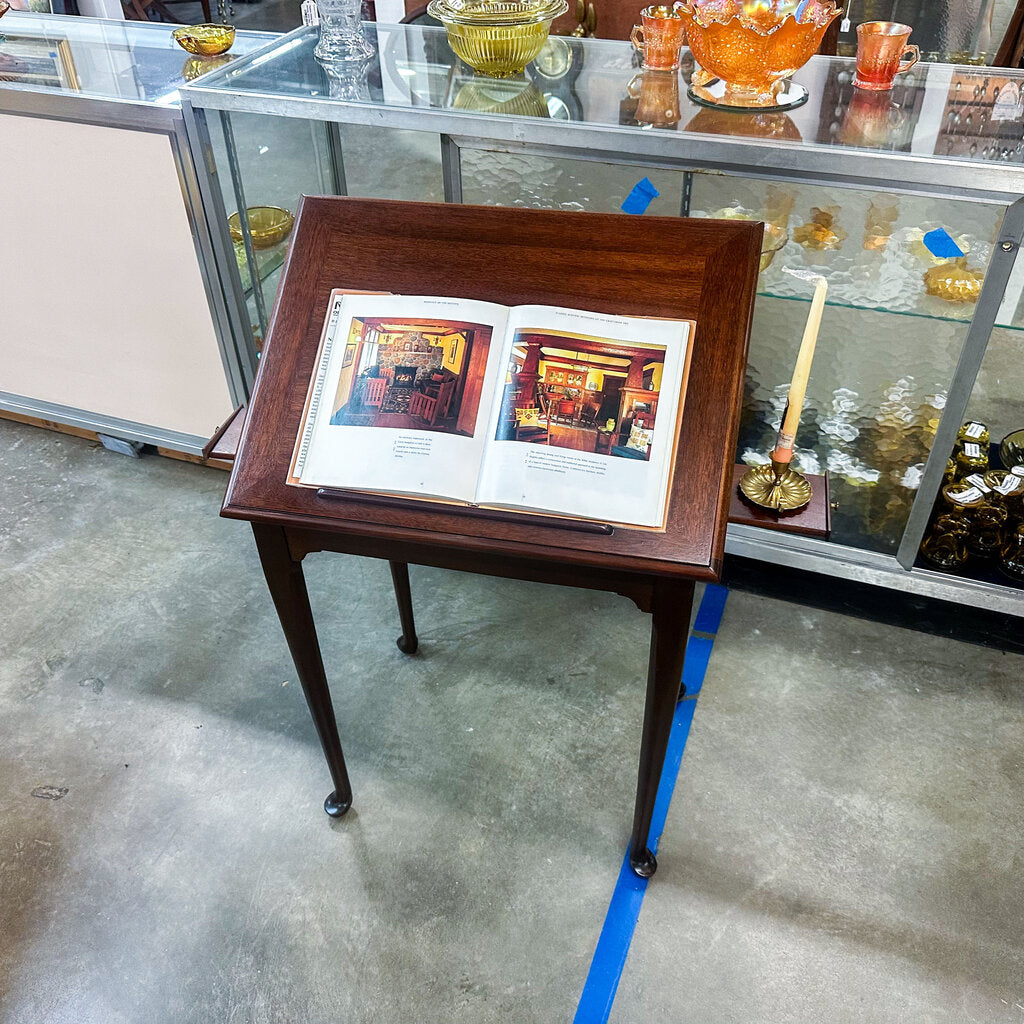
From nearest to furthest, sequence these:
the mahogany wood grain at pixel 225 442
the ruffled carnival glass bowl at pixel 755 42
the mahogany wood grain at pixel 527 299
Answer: the mahogany wood grain at pixel 527 299 → the mahogany wood grain at pixel 225 442 → the ruffled carnival glass bowl at pixel 755 42

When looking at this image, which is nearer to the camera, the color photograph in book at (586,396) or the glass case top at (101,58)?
the color photograph in book at (586,396)

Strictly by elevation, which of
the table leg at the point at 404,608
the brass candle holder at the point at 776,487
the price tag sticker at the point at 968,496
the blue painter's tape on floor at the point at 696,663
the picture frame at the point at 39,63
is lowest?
the blue painter's tape on floor at the point at 696,663

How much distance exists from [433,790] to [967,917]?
101 cm

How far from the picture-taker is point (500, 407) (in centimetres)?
119

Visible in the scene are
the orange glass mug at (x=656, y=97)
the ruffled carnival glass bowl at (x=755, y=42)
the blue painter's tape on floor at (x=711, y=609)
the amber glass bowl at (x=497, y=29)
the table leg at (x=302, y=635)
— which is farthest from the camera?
the blue painter's tape on floor at (x=711, y=609)

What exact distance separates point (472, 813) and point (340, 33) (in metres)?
1.71

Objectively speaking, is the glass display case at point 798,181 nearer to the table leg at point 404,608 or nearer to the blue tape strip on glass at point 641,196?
the blue tape strip on glass at point 641,196

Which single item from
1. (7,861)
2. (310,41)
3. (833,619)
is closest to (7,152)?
(310,41)

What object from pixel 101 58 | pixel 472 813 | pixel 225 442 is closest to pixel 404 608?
pixel 472 813

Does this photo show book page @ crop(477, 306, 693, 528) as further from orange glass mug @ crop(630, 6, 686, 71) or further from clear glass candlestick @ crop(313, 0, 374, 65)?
clear glass candlestick @ crop(313, 0, 374, 65)

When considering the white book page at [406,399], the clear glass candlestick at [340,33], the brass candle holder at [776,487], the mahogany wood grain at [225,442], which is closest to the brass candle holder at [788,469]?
the brass candle holder at [776,487]

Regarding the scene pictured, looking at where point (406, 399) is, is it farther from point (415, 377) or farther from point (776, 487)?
point (776, 487)

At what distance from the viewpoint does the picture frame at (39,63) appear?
2.12m

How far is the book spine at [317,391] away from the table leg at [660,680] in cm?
51
